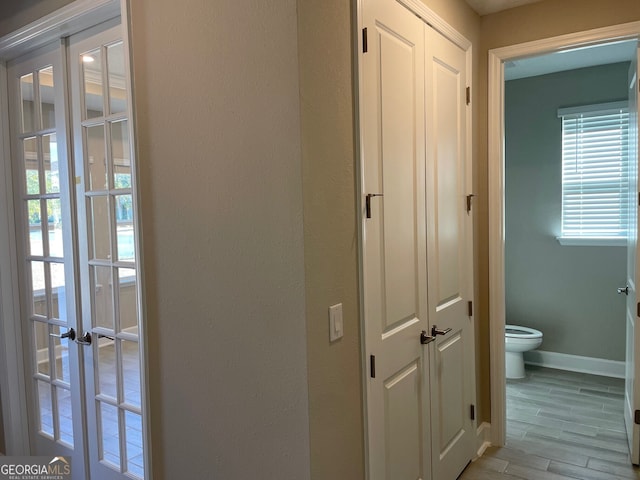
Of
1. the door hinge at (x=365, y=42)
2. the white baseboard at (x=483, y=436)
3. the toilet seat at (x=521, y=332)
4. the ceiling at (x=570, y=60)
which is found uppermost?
the ceiling at (x=570, y=60)

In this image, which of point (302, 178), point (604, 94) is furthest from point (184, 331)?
point (604, 94)

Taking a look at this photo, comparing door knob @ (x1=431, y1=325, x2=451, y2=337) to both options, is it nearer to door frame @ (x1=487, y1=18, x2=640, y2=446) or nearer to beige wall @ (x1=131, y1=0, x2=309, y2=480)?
door frame @ (x1=487, y1=18, x2=640, y2=446)

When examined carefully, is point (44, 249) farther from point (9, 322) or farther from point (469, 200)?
point (469, 200)

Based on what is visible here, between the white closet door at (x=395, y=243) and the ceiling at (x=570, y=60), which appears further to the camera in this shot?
the ceiling at (x=570, y=60)

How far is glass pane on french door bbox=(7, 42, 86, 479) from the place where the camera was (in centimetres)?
224

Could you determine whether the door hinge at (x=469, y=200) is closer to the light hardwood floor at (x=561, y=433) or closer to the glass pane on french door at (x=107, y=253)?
the light hardwood floor at (x=561, y=433)

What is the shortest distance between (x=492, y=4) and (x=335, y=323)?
214 centimetres

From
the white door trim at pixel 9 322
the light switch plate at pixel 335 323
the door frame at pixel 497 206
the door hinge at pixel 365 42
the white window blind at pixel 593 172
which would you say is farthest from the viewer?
the white window blind at pixel 593 172

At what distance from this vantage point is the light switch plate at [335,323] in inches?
57.9

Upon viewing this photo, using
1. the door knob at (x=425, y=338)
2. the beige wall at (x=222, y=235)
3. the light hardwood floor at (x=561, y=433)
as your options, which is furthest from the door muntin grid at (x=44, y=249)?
the light hardwood floor at (x=561, y=433)

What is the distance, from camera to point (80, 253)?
2178mm

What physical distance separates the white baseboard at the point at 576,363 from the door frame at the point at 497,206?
5.49ft

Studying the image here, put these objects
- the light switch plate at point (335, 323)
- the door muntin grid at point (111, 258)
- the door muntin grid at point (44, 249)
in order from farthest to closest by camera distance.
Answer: the door muntin grid at point (44, 249), the door muntin grid at point (111, 258), the light switch plate at point (335, 323)

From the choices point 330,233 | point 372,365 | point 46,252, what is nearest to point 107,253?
point 46,252
